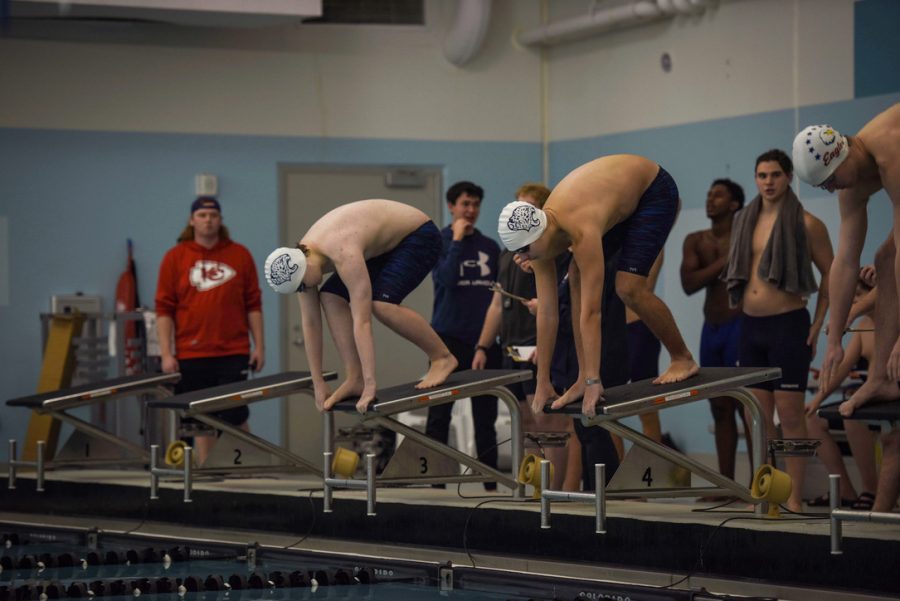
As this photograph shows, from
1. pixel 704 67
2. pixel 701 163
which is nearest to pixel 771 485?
pixel 701 163

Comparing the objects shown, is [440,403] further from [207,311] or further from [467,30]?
[467,30]

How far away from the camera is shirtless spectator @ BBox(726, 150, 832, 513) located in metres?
6.37

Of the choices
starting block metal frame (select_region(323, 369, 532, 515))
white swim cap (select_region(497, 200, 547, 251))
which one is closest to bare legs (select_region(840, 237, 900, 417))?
white swim cap (select_region(497, 200, 547, 251))

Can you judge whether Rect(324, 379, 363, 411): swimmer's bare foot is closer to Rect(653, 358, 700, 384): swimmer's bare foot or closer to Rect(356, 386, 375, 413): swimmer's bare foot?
Rect(356, 386, 375, 413): swimmer's bare foot

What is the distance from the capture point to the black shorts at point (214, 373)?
853cm

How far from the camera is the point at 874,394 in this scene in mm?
5133

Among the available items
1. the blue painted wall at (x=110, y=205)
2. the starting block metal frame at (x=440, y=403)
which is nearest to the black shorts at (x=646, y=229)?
the starting block metal frame at (x=440, y=403)

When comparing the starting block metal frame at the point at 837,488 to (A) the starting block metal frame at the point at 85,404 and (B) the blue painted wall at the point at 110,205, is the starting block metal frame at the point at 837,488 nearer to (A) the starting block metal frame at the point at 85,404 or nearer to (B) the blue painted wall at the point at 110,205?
(A) the starting block metal frame at the point at 85,404

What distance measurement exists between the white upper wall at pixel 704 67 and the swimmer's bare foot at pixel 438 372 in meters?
4.24

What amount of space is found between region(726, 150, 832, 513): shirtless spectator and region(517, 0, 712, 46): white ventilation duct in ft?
14.0

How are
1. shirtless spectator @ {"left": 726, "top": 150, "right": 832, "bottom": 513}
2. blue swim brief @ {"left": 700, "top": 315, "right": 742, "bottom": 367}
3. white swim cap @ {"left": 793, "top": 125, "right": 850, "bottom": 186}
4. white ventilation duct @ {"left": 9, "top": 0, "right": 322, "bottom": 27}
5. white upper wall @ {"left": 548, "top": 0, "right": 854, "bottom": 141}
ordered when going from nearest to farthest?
white swim cap @ {"left": 793, "top": 125, "right": 850, "bottom": 186}
shirtless spectator @ {"left": 726, "top": 150, "right": 832, "bottom": 513}
blue swim brief @ {"left": 700, "top": 315, "right": 742, "bottom": 367}
white upper wall @ {"left": 548, "top": 0, "right": 854, "bottom": 141}
white ventilation duct @ {"left": 9, "top": 0, "right": 322, "bottom": 27}

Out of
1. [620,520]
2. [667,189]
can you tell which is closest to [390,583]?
[620,520]

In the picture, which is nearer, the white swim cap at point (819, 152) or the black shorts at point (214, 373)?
the white swim cap at point (819, 152)

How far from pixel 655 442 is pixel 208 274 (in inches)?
142
